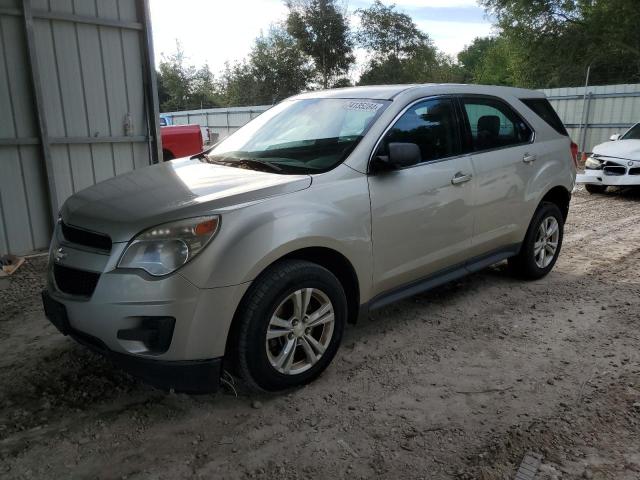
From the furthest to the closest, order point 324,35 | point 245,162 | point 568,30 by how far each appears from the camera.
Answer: point 324,35 < point 568,30 < point 245,162

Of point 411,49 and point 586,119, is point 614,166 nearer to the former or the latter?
point 586,119

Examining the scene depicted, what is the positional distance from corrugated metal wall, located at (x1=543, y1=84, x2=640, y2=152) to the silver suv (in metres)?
13.7

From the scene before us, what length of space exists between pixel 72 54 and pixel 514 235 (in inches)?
211

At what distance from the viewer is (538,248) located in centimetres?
498

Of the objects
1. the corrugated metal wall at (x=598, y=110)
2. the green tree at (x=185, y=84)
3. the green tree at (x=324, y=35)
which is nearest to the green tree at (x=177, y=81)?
the green tree at (x=185, y=84)

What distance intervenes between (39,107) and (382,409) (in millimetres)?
5195

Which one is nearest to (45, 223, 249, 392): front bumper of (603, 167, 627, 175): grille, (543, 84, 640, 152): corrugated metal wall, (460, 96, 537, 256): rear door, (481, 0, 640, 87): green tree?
(460, 96, 537, 256): rear door

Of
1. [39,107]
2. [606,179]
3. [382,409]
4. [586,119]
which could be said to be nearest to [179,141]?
[39,107]

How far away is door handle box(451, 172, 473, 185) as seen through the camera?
3.83m

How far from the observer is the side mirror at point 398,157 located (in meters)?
3.25

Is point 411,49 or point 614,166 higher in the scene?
point 411,49

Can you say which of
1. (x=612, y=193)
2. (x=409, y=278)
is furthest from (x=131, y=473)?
(x=612, y=193)

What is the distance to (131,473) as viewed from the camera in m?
2.41

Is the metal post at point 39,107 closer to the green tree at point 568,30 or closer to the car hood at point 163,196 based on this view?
the car hood at point 163,196
